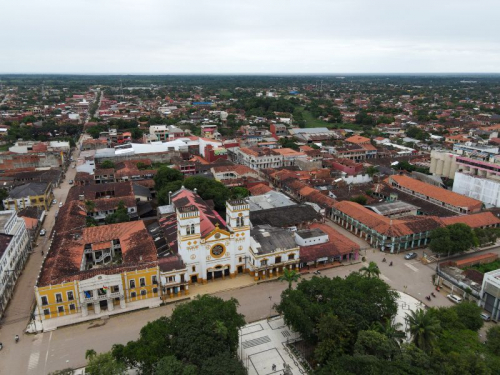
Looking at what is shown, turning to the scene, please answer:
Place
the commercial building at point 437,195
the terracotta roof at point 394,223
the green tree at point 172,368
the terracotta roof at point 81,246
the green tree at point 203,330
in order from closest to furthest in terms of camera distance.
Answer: the green tree at point 172,368 → the green tree at point 203,330 → the terracotta roof at point 81,246 → the terracotta roof at point 394,223 → the commercial building at point 437,195

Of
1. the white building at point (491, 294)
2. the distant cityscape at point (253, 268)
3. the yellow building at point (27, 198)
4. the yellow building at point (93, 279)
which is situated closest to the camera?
the distant cityscape at point (253, 268)

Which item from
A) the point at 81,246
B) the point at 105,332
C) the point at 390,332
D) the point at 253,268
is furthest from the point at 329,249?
the point at 81,246

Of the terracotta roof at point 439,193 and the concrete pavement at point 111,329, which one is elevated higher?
the terracotta roof at point 439,193

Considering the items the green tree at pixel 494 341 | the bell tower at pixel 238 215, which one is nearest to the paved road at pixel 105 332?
the bell tower at pixel 238 215

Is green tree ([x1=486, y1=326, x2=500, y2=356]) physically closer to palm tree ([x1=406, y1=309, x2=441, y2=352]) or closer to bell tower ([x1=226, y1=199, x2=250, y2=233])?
palm tree ([x1=406, y1=309, x2=441, y2=352])

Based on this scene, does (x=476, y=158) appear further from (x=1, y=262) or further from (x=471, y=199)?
(x=1, y=262)

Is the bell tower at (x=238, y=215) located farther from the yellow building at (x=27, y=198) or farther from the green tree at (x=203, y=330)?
the yellow building at (x=27, y=198)
